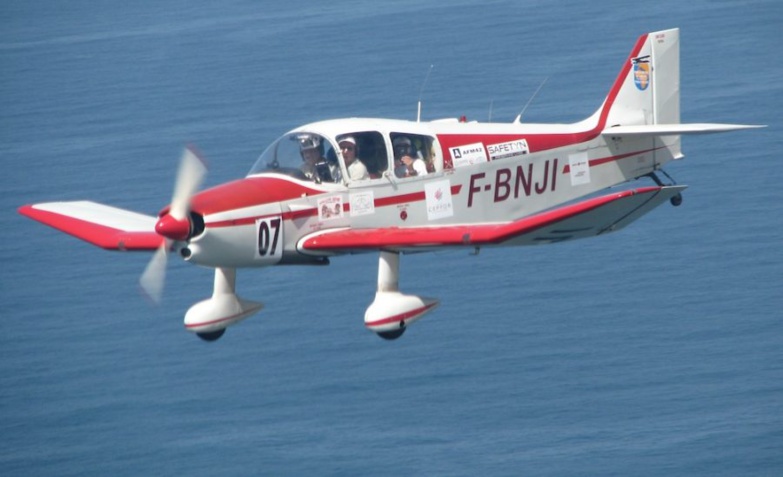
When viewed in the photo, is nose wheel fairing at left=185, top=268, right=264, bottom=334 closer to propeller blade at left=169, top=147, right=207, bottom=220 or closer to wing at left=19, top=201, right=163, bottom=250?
wing at left=19, top=201, right=163, bottom=250

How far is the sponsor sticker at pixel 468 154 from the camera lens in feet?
83.8

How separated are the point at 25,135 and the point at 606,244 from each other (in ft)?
257

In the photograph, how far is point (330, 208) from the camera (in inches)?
941

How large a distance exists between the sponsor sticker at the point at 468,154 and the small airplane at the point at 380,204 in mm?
26

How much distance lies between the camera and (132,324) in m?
89.7

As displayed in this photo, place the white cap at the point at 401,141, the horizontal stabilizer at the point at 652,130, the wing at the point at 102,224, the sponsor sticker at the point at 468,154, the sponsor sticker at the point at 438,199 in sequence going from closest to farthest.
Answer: the white cap at the point at 401,141 → the sponsor sticker at the point at 438,199 → the wing at the point at 102,224 → the sponsor sticker at the point at 468,154 → the horizontal stabilizer at the point at 652,130

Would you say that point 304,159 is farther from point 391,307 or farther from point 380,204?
point 391,307

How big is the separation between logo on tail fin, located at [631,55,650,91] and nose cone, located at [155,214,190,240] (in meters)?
12.8

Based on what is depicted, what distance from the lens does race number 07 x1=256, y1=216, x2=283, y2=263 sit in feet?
75.6

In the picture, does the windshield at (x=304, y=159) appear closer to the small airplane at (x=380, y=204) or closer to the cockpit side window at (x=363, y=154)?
the small airplane at (x=380, y=204)

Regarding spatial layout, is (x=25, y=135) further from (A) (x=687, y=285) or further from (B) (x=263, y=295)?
(A) (x=687, y=285)

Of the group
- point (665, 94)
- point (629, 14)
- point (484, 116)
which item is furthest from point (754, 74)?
point (665, 94)

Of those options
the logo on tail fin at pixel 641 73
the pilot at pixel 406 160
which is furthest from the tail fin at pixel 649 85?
the pilot at pixel 406 160

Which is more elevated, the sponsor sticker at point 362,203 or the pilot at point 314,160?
the pilot at point 314,160
